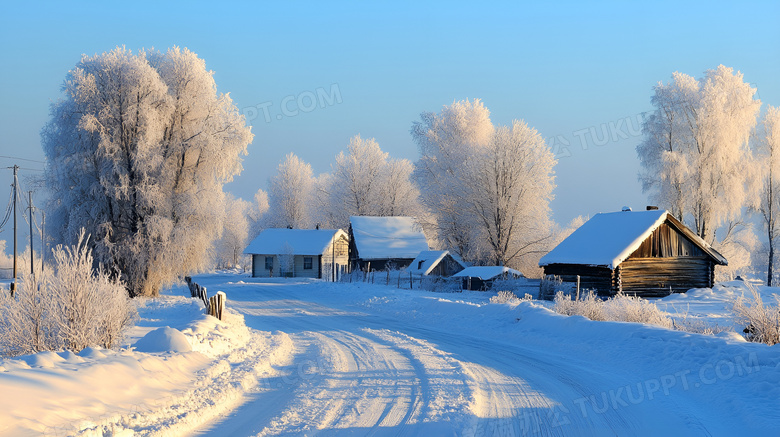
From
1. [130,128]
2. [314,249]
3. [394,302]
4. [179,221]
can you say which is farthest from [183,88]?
[314,249]

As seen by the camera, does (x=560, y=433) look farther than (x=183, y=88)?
No

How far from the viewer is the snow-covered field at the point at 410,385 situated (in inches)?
276

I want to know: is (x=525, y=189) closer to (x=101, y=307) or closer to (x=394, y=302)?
(x=394, y=302)

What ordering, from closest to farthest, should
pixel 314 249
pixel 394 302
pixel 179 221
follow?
pixel 394 302 → pixel 179 221 → pixel 314 249

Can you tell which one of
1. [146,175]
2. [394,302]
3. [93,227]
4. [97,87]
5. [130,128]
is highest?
[97,87]

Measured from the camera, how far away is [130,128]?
2850cm

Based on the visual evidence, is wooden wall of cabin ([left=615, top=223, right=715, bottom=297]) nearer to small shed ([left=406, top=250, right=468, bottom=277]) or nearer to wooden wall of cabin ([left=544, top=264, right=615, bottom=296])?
wooden wall of cabin ([left=544, top=264, right=615, bottom=296])

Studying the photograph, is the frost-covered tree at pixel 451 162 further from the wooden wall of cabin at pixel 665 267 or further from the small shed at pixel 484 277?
the wooden wall of cabin at pixel 665 267

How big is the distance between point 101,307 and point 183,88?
22235mm

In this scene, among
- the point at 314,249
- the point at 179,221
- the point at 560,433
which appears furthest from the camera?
the point at 314,249

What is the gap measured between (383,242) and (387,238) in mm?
904

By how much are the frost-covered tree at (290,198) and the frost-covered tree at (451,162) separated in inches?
1018

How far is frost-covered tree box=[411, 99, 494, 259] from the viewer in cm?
4769

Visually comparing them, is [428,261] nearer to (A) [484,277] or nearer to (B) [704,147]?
(A) [484,277]
